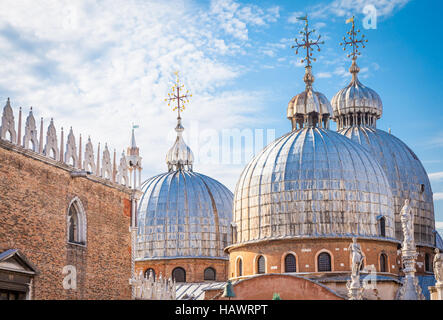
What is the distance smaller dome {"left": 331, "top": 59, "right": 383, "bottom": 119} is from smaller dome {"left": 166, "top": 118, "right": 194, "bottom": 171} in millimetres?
9930

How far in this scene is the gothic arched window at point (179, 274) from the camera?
141ft

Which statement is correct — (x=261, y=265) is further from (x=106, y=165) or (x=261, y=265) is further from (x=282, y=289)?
(x=106, y=165)

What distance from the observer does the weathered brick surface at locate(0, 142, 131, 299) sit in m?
20.3

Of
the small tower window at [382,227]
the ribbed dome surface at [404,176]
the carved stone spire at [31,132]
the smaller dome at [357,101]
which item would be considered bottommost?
the small tower window at [382,227]

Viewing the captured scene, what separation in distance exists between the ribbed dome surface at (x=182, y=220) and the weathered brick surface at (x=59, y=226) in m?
17.3

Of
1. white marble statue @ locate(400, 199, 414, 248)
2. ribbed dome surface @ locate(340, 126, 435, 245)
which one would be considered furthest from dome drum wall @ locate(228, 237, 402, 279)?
white marble statue @ locate(400, 199, 414, 248)

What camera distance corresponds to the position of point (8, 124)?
20391 millimetres

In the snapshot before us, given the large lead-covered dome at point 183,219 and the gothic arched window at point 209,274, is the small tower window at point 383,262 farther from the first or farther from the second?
the gothic arched window at point 209,274

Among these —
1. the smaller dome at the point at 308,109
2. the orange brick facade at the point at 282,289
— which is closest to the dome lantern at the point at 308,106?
the smaller dome at the point at 308,109

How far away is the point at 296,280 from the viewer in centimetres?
3042

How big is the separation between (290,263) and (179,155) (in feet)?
52.3

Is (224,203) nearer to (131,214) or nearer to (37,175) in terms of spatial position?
(131,214)
